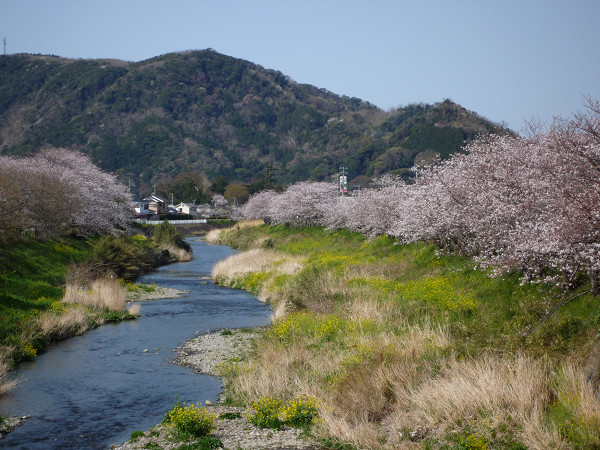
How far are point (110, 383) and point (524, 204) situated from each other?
48.2 ft

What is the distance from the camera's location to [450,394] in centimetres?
1271

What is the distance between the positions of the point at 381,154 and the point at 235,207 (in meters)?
48.9

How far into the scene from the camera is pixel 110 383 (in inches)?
747

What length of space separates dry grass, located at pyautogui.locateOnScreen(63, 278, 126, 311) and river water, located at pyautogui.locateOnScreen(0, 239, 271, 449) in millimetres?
1631

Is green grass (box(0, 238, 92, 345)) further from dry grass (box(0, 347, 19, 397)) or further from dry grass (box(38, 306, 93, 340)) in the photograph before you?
dry grass (box(0, 347, 19, 397))

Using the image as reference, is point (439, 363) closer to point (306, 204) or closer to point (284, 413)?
point (284, 413)

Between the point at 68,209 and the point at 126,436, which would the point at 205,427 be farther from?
the point at 68,209

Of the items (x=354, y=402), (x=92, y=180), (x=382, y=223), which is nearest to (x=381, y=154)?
(x=92, y=180)

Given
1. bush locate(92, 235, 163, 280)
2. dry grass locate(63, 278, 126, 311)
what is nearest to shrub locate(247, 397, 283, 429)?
dry grass locate(63, 278, 126, 311)

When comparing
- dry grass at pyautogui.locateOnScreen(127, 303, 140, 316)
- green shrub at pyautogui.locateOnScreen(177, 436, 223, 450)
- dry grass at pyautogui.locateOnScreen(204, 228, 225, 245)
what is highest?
green shrub at pyautogui.locateOnScreen(177, 436, 223, 450)

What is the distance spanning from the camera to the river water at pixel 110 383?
14.7m

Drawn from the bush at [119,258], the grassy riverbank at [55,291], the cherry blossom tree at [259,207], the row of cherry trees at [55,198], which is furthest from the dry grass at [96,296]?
the cherry blossom tree at [259,207]

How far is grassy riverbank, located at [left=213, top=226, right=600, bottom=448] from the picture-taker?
38.1 ft

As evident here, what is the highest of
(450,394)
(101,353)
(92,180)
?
(92,180)
